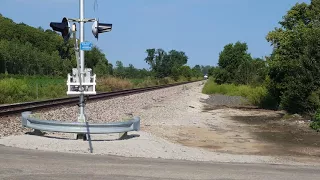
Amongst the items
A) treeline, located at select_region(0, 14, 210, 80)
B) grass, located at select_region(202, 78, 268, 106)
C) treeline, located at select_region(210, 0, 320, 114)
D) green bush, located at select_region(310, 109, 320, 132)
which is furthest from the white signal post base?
treeline, located at select_region(0, 14, 210, 80)

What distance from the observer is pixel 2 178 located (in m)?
7.45

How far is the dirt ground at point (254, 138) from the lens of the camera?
14.1 metres

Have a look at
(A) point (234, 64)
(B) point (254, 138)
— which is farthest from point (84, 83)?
(A) point (234, 64)

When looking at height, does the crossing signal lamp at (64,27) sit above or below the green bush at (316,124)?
above

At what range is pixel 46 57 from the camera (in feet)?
333

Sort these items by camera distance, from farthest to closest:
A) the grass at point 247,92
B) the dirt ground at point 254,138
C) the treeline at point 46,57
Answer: the treeline at point 46,57 → the grass at point 247,92 → the dirt ground at point 254,138

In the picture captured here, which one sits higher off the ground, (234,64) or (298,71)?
(234,64)

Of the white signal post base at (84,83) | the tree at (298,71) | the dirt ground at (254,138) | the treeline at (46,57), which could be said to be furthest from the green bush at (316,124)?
the treeline at (46,57)

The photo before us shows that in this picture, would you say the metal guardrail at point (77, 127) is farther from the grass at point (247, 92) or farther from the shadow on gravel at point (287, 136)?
the grass at point (247, 92)

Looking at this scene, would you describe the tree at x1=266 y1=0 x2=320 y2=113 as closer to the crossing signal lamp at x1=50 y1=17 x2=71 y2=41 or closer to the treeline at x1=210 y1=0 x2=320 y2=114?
the treeline at x1=210 y1=0 x2=320 y2=114

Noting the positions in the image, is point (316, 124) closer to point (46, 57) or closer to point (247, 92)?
point (247, 92)

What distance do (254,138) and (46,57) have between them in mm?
89781

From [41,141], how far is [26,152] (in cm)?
182

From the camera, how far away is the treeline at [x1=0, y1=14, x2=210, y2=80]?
300ft
